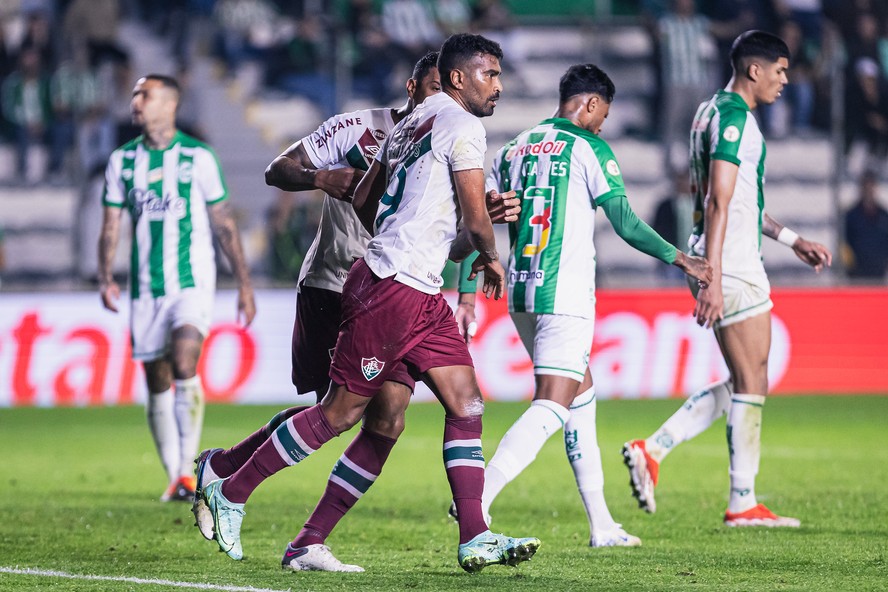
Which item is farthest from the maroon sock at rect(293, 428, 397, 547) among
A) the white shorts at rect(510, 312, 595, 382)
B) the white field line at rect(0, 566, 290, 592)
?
the white shorts at rect(510, 312, 595, 382)

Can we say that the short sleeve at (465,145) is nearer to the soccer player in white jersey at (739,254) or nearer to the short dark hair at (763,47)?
the soccer player in white jersey at (739,254)

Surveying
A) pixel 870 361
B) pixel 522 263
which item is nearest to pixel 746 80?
pixel 522 263

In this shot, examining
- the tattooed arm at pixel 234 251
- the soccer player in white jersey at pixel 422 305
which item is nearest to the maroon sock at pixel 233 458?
the soccer player in white jersey at pixel 422 305

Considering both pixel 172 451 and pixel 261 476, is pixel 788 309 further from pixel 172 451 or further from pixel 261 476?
pixel 261 476

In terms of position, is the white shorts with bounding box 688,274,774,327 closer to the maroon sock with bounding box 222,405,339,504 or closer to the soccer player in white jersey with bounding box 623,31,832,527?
the soccer player in white jersey with bounding box 623,31,832,527

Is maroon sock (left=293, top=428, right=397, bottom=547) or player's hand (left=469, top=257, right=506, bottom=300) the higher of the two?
player's hand (left=469, top=257, right=506, bottom=300)

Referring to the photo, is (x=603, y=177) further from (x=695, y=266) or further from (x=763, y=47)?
(x=763, y=47)

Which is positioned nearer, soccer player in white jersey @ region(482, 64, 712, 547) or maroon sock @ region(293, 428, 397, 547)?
maroon sock @ region(293, 428, 397, 547)

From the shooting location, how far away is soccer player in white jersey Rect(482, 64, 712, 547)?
619 centimetres

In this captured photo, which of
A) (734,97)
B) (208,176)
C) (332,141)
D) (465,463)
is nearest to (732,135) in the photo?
(734,97)

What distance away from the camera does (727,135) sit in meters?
7.04

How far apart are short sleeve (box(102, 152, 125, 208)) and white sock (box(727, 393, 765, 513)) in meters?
3.86

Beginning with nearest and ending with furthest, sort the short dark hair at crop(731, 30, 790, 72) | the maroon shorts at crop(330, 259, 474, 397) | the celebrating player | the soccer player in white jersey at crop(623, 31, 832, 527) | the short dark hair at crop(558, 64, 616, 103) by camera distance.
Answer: the maroon shorts at crop(330, 259, 474, 397) → the celebrating player → the short dark hair at crop(558, 64, 616, 103) → the soccer player in white jersey at crop(623, 31, 832, 527) → the short dark hair at crop(731, 30, 790, 72)

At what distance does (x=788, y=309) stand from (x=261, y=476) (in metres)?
10.4
